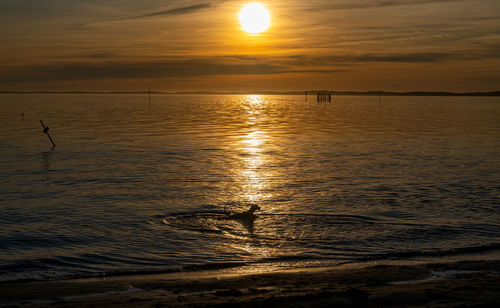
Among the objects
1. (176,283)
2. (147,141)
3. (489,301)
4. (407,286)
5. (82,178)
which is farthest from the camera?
(147,141)

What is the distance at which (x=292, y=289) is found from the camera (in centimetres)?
838

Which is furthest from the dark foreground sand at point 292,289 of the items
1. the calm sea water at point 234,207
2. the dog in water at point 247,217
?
the dog in water at point 247,217

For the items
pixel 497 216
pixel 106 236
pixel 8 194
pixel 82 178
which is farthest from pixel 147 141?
pixel 497 216

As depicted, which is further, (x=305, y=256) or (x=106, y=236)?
(x=106, y=236)

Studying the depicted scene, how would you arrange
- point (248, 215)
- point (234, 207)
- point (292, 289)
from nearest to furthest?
point (292, 289) → point (248, 215) → point (234, 207)

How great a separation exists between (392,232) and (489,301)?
623cm

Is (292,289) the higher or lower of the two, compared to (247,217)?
higher

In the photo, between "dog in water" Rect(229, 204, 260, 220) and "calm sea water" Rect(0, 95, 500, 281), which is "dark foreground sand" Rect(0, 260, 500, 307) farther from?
"dog in water" Rect(229, 204, 260, 220)

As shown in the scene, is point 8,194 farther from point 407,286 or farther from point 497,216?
point 497,216

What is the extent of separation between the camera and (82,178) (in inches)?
910

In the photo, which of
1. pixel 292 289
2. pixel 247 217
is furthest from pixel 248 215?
pixel 292 289

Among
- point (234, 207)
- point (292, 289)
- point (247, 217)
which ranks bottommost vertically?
point (234, 207)

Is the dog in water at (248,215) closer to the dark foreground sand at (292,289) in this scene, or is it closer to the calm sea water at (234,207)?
the calm sea water at (234,207)

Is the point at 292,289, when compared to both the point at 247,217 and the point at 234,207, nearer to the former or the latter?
the point at 247,217
